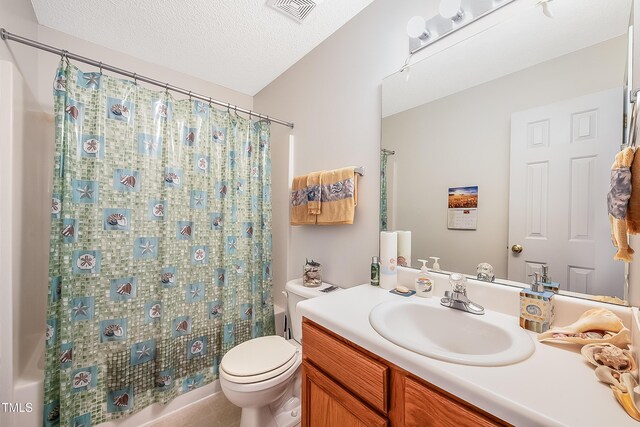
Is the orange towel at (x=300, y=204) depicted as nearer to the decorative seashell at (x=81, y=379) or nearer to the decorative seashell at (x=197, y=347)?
the decorative seashell at (x=197, y=347)

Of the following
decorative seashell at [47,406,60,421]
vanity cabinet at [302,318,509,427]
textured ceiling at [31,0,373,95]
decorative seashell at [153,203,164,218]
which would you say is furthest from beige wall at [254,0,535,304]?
decorative seashell at [47,406,60,421]

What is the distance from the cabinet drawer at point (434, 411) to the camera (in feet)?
1.77

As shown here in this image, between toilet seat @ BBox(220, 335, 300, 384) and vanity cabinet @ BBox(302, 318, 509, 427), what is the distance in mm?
299

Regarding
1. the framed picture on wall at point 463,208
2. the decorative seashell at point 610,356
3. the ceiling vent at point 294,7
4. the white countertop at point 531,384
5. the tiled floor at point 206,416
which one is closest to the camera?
the white countertop at point 531,384

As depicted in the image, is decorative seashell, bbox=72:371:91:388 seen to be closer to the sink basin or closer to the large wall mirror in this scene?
the sink basin

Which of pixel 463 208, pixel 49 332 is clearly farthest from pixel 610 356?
pixel 49 332

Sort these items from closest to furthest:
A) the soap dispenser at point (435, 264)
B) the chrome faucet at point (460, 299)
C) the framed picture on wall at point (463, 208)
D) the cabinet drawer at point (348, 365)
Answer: the cabinet drawer at point (348, 365), the chrome faucet at point (460, 299), the framed picture on wall at point (463, 208), the soap dispenser at point (435, 264)

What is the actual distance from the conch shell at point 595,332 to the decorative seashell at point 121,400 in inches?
75.8

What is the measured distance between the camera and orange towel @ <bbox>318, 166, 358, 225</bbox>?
1.43 meters

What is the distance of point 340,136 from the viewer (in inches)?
62.1

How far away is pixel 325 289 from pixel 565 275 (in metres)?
1.08

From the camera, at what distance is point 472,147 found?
1.03 metres

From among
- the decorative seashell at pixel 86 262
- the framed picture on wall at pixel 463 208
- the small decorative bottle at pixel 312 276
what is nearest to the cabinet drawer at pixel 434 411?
the framed picture on wall at pixel 463 208

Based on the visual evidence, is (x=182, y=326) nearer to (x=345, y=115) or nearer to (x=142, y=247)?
(x=142, y=247)
